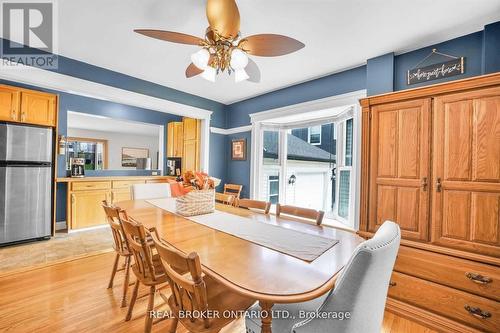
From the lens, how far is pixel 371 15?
186 cm

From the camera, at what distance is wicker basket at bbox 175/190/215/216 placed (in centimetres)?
189

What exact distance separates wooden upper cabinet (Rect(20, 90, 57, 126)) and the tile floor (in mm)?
1684

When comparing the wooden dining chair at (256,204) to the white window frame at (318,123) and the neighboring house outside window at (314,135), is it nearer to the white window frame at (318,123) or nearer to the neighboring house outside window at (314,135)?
the white window frame at (318,123)

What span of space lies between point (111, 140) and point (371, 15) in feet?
21.7

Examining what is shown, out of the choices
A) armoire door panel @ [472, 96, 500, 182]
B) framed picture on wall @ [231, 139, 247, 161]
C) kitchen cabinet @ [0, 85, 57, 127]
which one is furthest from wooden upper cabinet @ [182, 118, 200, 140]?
armoire door panel @ [472, 96, 500, 182]

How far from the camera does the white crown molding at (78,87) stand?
2.56 meters

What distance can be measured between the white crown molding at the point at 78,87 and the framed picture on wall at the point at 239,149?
1.16 m

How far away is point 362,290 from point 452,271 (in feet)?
4.47

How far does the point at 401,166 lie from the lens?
1957mm

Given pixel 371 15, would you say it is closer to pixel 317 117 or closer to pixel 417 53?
pixel 417 53

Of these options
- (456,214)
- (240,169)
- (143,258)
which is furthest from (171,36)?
(240,169)

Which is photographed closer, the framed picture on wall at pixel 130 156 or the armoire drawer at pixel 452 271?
the armoire drawer at pixel 452 271

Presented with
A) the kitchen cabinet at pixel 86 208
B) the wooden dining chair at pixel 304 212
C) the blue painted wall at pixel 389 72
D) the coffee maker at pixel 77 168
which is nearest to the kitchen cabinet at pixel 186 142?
the blue painted wall at pixel 389 72

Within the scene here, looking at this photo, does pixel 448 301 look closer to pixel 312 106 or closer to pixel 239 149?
pixel 312 106
